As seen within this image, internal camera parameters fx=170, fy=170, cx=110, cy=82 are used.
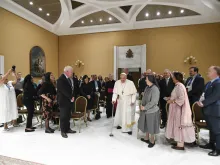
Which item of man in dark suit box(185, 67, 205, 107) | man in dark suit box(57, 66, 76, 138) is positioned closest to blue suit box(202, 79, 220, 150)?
man in dark suit box(185, 67, 205, 107)

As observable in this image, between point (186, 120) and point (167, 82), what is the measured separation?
6.94ft

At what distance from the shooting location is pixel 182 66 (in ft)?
37.4

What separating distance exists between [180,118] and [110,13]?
9.46 m

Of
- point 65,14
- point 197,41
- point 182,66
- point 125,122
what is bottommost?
point 125,122

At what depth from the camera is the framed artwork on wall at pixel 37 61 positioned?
11.3 metres

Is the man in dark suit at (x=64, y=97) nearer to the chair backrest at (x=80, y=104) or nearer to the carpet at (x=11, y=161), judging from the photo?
the chair backrest at (x=80, y=104)

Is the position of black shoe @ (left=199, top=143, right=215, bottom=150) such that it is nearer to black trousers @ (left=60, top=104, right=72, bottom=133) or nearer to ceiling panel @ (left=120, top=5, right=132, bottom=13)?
black trousers @ (left=60, top=104, right=72, bottom=133)

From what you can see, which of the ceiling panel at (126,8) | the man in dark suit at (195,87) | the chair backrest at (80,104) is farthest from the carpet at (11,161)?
the ceiling panel at (126,8)

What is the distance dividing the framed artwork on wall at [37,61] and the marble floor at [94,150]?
7.24m

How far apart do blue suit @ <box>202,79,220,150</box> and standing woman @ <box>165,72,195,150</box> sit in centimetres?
35

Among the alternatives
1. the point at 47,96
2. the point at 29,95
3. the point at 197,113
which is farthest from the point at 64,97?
the point at 197,113

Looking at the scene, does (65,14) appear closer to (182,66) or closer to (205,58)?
(182,66)

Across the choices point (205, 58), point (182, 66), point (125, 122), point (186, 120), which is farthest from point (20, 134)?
point (205, 58)

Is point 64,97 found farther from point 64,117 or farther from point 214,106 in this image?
point 214,106
